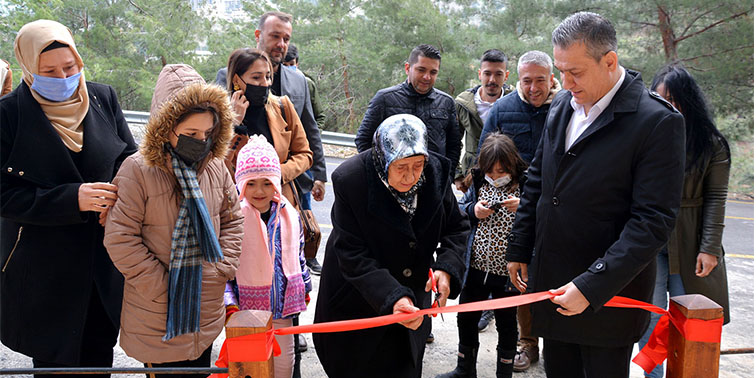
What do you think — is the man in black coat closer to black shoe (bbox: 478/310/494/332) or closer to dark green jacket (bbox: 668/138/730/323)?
dark green jacket (bbox: 668/138/730/323)

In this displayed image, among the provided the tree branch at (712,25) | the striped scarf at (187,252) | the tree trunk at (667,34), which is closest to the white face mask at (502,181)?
the striped scarf at (187,252)

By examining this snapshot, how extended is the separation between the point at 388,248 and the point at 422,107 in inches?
88.9

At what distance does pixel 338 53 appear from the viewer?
62.5 ft

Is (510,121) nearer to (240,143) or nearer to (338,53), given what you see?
(240,143)

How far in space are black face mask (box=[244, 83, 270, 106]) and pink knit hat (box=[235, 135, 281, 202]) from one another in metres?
0.64

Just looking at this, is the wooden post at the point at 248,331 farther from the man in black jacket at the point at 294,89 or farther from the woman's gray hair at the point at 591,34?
the man in black jacket at the point at 294,89

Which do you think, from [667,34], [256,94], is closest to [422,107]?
[256,94]

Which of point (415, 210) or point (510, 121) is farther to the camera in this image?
point (510, 121)

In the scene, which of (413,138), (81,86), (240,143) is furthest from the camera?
(240,143)

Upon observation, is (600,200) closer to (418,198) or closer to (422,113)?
(418,198)

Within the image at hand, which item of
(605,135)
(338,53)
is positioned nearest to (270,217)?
(605,135)

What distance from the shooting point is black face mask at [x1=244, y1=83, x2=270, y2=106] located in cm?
402

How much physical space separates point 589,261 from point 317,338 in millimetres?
1383

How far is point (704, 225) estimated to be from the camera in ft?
11.5
